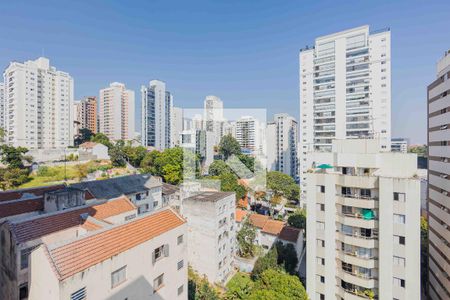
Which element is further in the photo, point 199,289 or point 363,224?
point 199,289

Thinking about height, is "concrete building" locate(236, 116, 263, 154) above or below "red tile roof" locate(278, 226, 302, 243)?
above

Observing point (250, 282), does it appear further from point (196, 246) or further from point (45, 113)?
point (45, 113)

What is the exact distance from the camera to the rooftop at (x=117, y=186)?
67.5 feet

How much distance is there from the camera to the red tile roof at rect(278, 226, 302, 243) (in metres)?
22.1

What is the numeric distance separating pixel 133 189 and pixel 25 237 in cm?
1497

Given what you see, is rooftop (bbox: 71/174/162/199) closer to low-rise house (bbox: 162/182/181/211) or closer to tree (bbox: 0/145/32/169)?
low-rise house (bbox: 162/182/181/211)

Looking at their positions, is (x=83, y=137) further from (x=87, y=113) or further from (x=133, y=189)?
(x=133, y=189)

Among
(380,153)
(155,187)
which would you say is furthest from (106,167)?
(380,153)

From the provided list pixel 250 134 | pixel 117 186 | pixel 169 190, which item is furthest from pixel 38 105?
pixel 250 134

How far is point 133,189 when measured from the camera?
23125 mm

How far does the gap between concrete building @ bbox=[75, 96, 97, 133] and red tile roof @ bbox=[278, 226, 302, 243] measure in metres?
79.8

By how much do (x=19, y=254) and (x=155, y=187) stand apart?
57.2ft

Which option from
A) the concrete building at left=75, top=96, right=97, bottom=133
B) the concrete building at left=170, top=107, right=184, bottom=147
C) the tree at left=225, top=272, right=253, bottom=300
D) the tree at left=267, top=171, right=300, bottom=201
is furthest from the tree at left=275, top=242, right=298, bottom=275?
the concrete building at left=75, top=96, right=97, bottom=133

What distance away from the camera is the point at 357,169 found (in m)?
13.9
